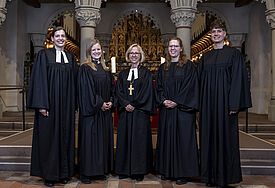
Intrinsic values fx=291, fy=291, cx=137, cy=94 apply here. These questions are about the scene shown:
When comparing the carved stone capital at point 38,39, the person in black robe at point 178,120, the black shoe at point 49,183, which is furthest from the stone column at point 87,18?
the black shoe at point 49,183

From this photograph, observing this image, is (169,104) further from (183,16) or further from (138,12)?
(138,12)

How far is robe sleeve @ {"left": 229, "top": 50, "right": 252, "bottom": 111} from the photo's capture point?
3.47 m

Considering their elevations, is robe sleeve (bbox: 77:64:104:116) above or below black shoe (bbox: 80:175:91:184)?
above

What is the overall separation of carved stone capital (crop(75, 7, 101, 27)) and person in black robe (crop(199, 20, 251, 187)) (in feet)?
16.0

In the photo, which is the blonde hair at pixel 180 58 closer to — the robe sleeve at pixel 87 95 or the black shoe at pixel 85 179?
the robe sleeve at pixel 87 95

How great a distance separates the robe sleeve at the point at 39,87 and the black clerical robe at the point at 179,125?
148cm

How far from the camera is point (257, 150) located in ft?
14.8

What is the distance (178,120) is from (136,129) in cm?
57

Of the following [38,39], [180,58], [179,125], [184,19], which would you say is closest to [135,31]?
[38,39]

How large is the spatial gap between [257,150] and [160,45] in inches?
300

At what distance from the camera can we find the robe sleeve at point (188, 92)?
3701 millimetres

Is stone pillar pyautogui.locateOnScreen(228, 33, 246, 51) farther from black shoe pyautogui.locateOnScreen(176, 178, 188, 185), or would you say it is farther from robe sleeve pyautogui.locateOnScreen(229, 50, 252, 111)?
black shoe pyautogui.locateOnScreen(176, 178, 188, 185)

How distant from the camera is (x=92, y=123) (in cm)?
379

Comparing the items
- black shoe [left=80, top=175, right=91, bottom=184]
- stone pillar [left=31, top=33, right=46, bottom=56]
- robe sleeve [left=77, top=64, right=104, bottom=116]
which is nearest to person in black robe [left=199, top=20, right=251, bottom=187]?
Answer: robe sleeve [left=77, top=64, right=104, bottom=116]
